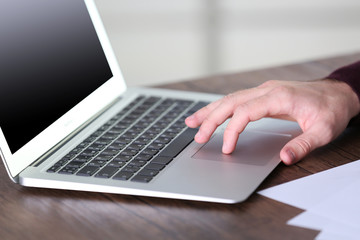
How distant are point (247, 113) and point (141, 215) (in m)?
0.28

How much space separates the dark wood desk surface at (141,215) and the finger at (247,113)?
92mm

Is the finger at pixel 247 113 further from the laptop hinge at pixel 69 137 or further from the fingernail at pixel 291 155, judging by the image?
the laptop hinge at pixel 69 137

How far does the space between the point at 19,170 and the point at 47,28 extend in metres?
0.32

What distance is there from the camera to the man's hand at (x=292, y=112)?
3.22 feet

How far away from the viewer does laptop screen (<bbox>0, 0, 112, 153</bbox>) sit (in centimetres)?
99

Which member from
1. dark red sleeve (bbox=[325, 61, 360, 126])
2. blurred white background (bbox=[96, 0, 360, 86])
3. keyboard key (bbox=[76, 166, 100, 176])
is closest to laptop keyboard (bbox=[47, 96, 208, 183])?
keyboard key (bbox=[76, 166, 100, 176])

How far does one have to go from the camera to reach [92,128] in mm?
1134

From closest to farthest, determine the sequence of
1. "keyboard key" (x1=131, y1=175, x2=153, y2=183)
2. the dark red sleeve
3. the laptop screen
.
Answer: "keyboard key" (x1=131, y1=175, x2=153, y2=183), the laptop screen, the dark red sleeve

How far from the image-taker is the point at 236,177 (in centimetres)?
89

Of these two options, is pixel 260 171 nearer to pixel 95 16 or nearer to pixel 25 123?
pixel 25 123

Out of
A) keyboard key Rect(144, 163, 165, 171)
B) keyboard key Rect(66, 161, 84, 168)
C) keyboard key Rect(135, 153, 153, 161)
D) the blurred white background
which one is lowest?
the blurred white background

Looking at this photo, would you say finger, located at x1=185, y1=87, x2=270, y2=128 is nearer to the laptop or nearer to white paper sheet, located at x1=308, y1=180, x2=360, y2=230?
the laptop

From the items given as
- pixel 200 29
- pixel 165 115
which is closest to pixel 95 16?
pixel 165 115

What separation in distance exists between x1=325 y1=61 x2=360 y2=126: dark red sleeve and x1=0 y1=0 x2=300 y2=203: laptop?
13cm
